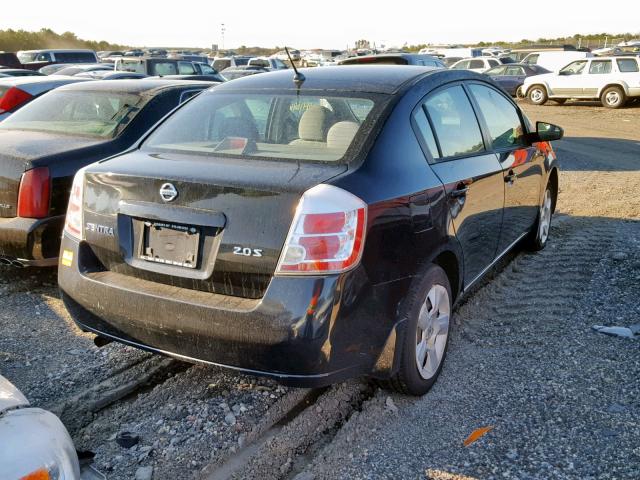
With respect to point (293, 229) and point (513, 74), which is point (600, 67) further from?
point (293, 229)

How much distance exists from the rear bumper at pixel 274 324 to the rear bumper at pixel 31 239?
174cm

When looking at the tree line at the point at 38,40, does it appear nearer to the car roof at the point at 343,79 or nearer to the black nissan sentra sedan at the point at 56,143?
the black nissan sentra sedan at the point at 56,143

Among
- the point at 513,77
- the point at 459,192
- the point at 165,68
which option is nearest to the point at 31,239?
the point at 459,192

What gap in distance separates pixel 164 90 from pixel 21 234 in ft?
7.06

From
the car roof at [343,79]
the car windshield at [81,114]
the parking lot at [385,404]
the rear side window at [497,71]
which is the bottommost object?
the parking lot at [385,404]

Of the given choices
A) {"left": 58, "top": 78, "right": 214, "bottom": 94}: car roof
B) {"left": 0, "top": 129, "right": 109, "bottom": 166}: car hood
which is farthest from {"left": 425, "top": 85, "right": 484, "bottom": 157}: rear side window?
{"left": 58, "top": 78, "right": 214, "bottom": 94}: car roof

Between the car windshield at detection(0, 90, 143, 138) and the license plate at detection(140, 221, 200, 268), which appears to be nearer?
the license plate at detection(140, 221, 200, 268)

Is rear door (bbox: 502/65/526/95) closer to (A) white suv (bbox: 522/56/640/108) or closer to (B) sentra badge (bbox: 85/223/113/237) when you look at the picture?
(A) white suv (bbox: 522/56/640/108)

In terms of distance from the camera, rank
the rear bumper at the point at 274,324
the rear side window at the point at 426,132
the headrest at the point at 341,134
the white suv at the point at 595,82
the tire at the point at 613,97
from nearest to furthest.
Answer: the rear bumper at the point at 274,324, the headrest at the point at 341,134, the rear side window at the point at 426,132, the white suv at the point at 595,82, the tire at the point at 613,97

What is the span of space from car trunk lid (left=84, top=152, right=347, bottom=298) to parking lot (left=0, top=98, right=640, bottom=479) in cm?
76

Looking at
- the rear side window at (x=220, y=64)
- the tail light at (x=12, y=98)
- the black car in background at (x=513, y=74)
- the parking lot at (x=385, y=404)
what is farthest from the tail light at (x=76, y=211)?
the rear side window at (x=220, y=64)

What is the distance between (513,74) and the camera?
25.7 metres

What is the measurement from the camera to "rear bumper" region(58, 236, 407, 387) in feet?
8.99

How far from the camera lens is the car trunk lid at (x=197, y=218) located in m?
2.83
